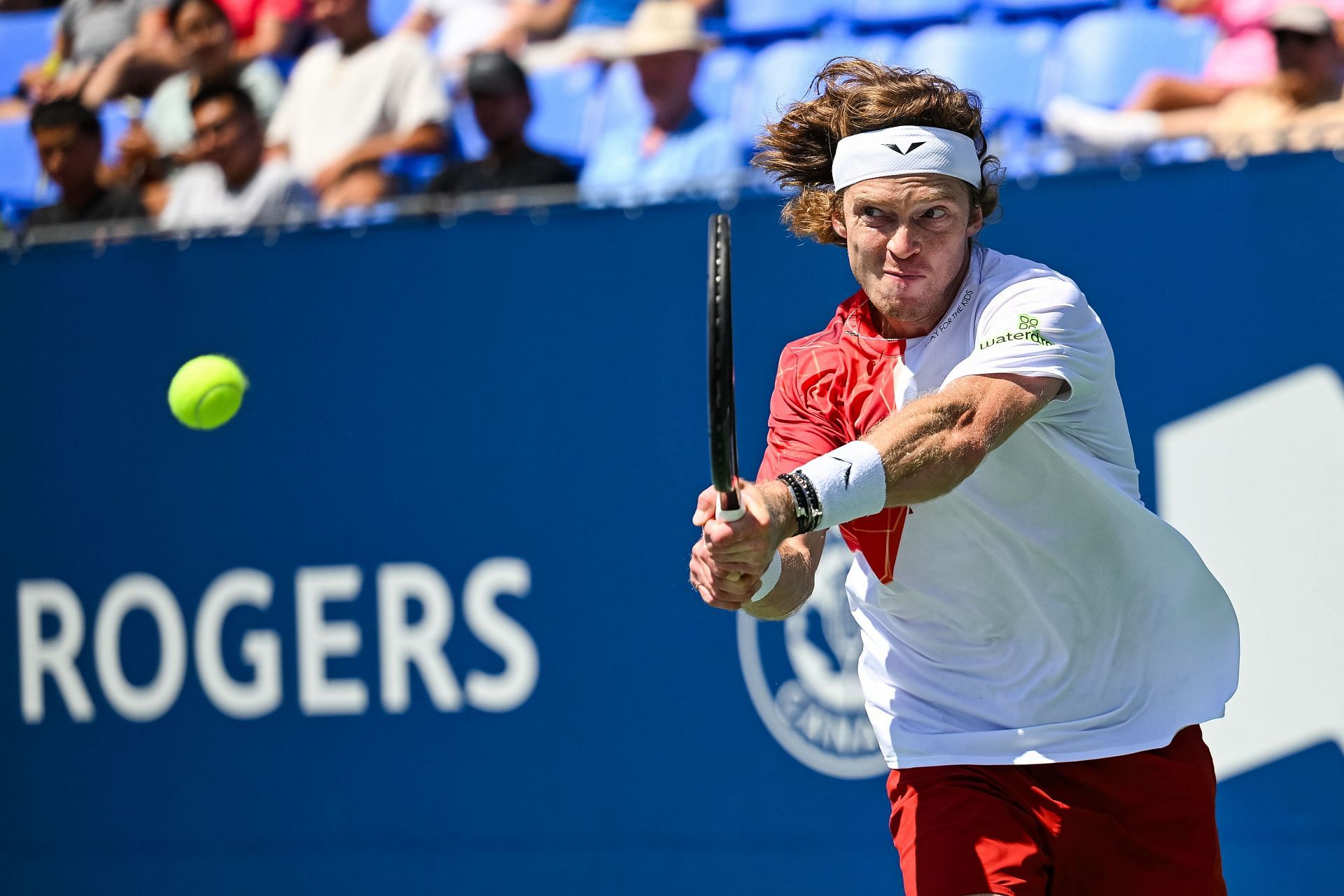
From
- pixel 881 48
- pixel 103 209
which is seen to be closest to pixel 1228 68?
pixel 881 48

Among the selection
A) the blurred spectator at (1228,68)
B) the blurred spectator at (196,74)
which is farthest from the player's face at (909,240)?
the blurred spectator at (196,74)

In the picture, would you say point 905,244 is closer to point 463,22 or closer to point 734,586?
point 734,586

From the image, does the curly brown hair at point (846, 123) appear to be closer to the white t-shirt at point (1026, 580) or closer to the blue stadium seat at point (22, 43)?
the white t-shirt at point (1026, 580)

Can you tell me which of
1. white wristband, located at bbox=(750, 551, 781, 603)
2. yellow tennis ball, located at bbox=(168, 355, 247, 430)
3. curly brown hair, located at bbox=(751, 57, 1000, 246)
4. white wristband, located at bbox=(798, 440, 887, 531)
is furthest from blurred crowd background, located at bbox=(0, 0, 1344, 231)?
white wristband, located at bbox=(798, 440, 887, 531)

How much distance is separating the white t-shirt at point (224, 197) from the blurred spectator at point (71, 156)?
170 mm

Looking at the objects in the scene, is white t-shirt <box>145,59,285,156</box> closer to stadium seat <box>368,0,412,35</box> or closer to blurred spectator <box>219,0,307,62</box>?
blurred spectator <box>219,0,307,62</box>

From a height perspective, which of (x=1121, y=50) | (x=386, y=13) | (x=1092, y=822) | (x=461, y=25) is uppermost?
(x=386, y=13)

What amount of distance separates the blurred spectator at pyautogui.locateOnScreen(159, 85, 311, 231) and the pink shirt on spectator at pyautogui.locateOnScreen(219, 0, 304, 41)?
47.5 inches

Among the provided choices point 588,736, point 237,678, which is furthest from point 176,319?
point 588,736

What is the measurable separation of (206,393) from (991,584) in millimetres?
2423

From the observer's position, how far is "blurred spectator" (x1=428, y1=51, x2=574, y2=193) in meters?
5.26

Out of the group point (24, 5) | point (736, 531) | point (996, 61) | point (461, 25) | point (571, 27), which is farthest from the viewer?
point (24, 5)

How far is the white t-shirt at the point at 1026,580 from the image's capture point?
2.77m

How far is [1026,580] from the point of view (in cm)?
283
